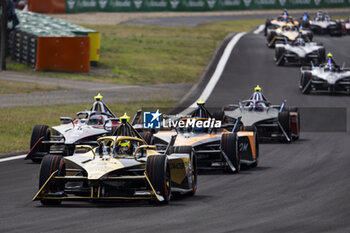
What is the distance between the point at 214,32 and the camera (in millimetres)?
64688

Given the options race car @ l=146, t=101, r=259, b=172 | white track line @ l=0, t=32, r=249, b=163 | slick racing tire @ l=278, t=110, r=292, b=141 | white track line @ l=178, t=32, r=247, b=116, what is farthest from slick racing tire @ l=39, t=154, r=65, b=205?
white track line @ l=178, t=32, r=247, b=116

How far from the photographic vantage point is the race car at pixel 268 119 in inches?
962

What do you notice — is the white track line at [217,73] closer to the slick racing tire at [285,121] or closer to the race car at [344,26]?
the slick racing tire at [285,121]

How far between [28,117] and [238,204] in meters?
16.1

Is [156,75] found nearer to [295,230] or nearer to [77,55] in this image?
[77,55]

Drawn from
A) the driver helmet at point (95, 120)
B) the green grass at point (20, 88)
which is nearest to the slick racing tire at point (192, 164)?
the driver helmet at point (95, 120)

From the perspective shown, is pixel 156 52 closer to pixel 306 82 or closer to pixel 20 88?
pixel 20 88

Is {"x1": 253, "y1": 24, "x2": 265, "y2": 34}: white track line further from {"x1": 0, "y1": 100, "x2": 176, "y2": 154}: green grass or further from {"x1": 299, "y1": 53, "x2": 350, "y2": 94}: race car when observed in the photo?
{"x1": 0, "y1": 100, "x2": 176, "y2": 154}: green grass

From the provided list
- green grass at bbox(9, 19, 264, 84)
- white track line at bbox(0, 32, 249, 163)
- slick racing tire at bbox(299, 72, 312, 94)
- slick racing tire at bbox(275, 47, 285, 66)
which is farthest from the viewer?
slick racing tire at bbox(275, 47, 285, 66)

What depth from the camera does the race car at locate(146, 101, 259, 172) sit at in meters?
18.3

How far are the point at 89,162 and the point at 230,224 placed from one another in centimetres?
324

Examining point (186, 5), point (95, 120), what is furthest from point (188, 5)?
point (95, 120)

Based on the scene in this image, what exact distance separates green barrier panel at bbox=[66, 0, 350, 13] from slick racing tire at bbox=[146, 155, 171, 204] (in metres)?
60.0

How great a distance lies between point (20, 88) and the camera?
3819 cm
